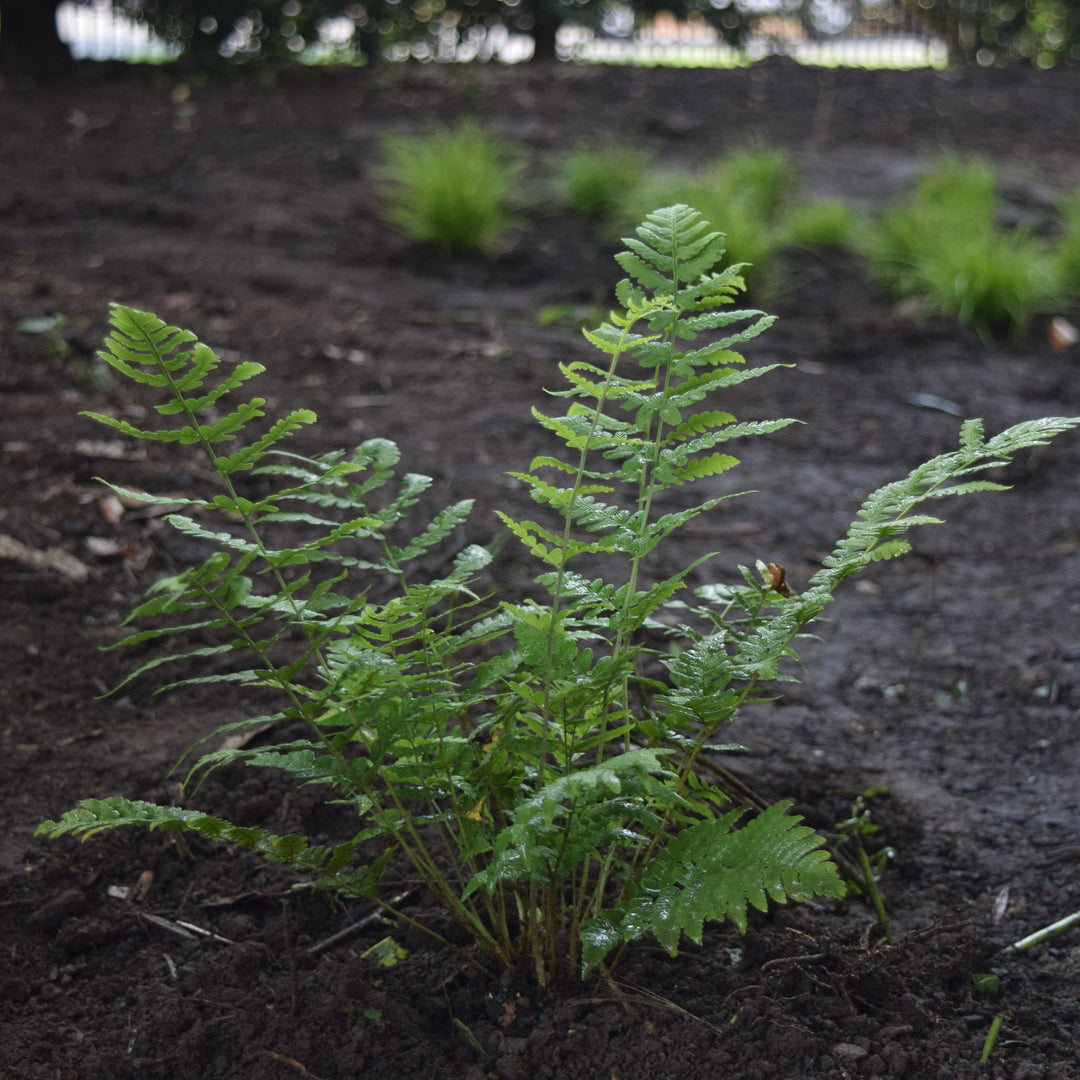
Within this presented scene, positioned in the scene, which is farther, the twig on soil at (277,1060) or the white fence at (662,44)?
the white fence at (662,44)

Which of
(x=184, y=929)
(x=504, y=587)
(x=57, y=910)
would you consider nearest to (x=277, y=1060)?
(x=184, y=929)

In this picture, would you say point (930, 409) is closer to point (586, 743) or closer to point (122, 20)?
point (586, 743)

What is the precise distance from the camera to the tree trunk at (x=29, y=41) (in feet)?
28.2

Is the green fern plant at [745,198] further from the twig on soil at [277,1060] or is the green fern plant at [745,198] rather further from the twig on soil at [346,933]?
the twig on soil at [277,1060]

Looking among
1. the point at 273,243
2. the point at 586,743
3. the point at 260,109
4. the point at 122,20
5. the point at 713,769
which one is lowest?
the point at 713,769

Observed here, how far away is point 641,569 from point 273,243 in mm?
3579

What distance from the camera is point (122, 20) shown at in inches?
340

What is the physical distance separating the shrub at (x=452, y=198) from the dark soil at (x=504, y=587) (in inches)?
7.2

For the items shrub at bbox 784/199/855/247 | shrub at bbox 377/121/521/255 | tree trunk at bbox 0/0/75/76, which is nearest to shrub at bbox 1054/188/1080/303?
shrub at bbox 784/199/855/247

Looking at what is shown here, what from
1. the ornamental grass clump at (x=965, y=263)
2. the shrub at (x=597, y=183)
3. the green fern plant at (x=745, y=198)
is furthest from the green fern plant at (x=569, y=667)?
the shrub at (x=597, y=183)

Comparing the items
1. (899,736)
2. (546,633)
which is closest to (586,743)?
(546,633)

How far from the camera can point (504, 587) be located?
111 inches

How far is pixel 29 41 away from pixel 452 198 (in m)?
5.50

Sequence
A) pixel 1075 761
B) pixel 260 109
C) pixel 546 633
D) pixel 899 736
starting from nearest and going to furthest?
pixel 546 633 < pixel 1075 761 < pixel 899 736 < pixel 260 109
